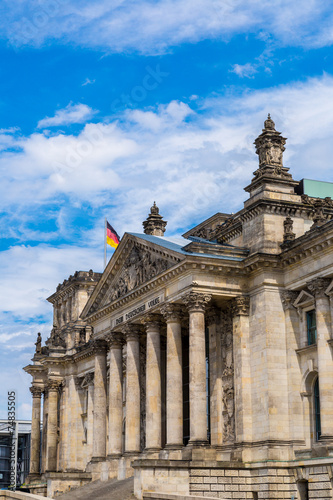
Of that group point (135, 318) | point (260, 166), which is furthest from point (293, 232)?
point (135, 318)

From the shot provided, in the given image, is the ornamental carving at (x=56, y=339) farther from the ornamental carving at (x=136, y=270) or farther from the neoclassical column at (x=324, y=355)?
the neoclassical column at (x=324, y=355)

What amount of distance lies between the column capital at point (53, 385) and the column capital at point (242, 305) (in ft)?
116

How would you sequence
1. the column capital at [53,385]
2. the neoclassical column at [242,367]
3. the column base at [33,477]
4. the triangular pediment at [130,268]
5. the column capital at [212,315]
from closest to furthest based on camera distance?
the neoclassical column at [242,367] < the column capital at [212,315] < the triangular pediment at [130,268] < the column capital at [53,385] < the column base at [33,477]

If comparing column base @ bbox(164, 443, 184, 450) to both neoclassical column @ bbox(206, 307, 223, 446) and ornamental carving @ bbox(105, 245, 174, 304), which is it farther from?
ornamental carving @ bbox(105, 245, 174, 304)

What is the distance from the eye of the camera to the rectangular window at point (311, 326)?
1697 inches

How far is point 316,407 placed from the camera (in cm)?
4272

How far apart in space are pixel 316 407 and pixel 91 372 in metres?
32.3

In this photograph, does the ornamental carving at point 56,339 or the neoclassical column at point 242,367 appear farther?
the ornamental carving at point 56,339

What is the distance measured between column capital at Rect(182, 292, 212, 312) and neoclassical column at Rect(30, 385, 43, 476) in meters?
41.1

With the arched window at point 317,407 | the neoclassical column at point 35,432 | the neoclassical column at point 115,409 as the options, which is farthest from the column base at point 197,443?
the neoclassical column at point 35,432

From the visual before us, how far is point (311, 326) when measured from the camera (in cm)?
4347

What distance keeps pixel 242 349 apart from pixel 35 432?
41383 mm

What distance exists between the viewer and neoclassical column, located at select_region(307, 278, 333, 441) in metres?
40.0

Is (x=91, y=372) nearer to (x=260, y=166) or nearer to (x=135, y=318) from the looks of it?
(x=135, y=318)
